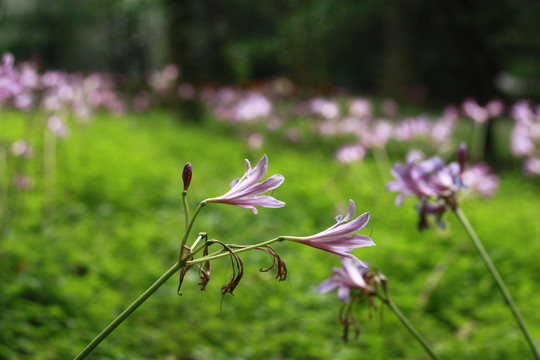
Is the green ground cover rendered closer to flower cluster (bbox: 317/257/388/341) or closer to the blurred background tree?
flower cluster (bbox: 317/257/388/341)

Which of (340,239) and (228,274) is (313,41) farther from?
(340,239)

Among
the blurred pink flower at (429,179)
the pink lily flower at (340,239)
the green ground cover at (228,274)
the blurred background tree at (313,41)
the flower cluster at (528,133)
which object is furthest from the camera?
the blurred background tree at (313,41)

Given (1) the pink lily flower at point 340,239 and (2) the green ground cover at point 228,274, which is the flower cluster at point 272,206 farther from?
(2) the green ground cover at point 228,274

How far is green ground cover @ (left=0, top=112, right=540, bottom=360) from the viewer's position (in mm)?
2932

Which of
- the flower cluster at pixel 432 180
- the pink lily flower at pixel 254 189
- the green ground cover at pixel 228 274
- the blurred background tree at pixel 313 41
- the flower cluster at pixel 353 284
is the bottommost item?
the green ground cover at pixel 228 274

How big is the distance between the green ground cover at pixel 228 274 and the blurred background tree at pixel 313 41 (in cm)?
153

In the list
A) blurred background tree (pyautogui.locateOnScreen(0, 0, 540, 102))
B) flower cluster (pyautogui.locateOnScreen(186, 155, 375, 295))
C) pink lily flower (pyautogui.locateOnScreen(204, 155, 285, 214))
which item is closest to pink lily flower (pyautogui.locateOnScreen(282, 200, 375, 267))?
flower cluster (pyautogui.locateOnScreen(186, 155, 375, 295))

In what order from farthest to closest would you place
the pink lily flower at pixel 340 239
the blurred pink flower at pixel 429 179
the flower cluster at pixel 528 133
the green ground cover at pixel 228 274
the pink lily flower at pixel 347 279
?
the flower cluster at pixel 528 133 < the green ground cover at pixel 228 274 < the blurred pink flower at pixel 429 179 < the pink lily flower at pixel 347 279 < the pink lily flower at pixel 340 239

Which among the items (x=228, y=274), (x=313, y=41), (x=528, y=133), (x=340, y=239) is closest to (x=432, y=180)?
(x=340, y=239)

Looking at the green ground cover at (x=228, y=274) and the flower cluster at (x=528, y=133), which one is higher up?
the flower cluster at (x=528, y=133)

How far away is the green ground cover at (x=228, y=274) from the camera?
2.93 m

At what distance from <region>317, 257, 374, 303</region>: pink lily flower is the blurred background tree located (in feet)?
8.64

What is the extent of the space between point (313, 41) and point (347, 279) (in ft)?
39.0

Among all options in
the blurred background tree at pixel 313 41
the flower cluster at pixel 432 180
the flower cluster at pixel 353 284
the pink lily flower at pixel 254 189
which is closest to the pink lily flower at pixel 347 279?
the flower cluster at pixel 353 284
